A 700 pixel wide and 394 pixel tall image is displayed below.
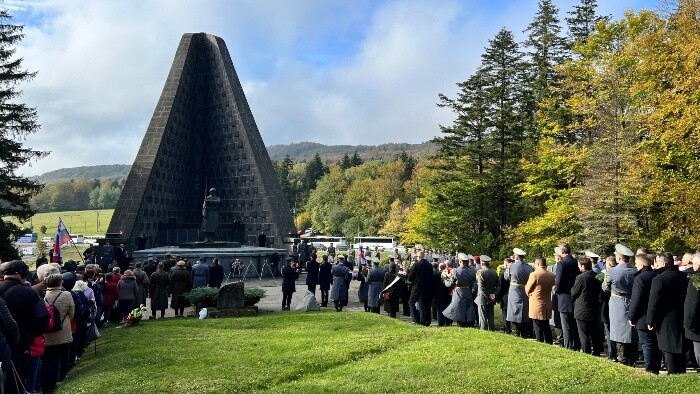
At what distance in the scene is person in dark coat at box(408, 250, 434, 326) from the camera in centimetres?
1498

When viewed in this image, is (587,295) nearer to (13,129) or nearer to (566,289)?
(566,289)

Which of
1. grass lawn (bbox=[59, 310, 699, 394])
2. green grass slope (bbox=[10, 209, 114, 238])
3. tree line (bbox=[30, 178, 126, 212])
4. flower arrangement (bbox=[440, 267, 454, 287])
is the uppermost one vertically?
tree line (bbox=[30, 178, 126, 212])

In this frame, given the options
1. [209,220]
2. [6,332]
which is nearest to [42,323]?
[6,332]

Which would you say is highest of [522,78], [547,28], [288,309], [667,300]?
[547,28]

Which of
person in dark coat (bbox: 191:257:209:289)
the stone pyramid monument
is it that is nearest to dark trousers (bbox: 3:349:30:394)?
person in dark coat (bbox: 191:257:209:289)

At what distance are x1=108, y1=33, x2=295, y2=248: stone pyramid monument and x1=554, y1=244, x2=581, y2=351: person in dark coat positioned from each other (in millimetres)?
23584

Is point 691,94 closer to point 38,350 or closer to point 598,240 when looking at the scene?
point 598,240

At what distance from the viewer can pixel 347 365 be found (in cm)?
982

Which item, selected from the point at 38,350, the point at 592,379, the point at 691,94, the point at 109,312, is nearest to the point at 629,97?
the point at 691,94

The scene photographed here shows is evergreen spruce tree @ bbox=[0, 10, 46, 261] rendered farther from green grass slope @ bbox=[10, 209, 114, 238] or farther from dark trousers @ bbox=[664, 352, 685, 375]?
green grass slope @ bbox=[10, 209, 114, 238]

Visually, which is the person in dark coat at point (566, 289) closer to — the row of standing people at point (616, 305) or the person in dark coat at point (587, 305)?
the row of standing people at point (616, 305)

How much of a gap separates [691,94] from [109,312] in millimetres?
20258

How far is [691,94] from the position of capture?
21.0 metres

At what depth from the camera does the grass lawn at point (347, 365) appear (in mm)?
8336
